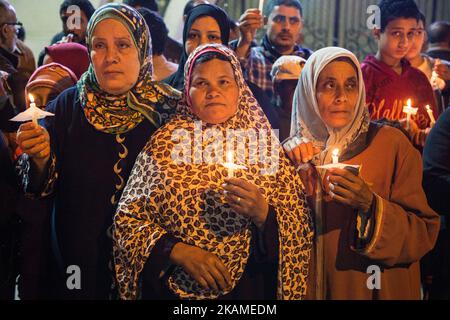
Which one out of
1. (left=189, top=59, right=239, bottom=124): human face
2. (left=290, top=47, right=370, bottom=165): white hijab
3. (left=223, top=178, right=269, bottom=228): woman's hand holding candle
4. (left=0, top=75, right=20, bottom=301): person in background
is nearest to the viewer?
(left=223, top=178, right=269, bottom=228): woman's hand holding candle

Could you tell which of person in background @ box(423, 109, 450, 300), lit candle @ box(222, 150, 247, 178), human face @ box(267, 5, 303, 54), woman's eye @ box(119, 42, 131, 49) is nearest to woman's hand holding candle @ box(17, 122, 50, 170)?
woman's eye @ box(119, 42, 131, 49)

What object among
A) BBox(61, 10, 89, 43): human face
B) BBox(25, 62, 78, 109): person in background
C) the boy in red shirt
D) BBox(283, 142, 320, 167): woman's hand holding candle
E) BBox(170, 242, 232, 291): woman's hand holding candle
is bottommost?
BBox(170, 242, 232, 291): woman's hand holding candle

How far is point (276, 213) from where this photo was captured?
8.96 ft

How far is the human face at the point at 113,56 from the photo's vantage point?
2.96 metres

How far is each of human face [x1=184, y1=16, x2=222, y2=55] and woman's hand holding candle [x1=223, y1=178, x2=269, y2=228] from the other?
161 cm

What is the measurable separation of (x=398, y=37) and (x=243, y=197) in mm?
2172

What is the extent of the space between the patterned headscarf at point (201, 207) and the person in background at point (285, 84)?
3.21ft

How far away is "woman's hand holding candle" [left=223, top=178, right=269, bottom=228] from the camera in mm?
2547

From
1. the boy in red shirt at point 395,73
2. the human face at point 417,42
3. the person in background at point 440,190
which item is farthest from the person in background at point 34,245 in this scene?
the human face at point 417,42

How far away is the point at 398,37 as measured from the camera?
4.26 metres

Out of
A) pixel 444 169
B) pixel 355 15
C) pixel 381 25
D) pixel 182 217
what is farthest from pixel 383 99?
pixel 355 15

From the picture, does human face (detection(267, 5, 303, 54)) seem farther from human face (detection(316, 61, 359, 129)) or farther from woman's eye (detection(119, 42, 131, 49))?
woman's eye (detection(119, 42, 131, 49))

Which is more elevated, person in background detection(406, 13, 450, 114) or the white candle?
person in background detection(406, 13, 450, 114)

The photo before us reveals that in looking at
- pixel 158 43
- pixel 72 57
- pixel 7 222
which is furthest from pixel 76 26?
pixel 7 222
